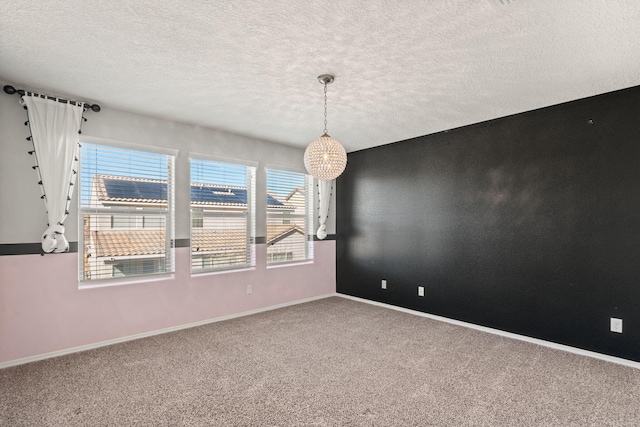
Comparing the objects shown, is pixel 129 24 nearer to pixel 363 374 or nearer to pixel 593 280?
pixel 363 374

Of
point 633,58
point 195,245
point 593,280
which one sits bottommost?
point 593,280

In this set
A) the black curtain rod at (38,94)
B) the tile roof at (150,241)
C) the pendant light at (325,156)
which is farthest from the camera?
the tile roof at (150,241)

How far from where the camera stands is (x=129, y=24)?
196 cm

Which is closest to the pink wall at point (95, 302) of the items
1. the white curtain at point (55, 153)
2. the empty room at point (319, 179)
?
the empty room at point (319, 179)

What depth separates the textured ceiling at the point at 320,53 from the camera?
1.84 meters

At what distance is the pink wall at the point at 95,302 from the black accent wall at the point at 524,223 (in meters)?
2.14

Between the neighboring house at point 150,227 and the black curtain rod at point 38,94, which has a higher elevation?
the black curtain rod at point 38,94

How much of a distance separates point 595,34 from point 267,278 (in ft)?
13.7

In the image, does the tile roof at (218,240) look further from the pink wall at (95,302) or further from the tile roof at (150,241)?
the pink wall at (95,302)

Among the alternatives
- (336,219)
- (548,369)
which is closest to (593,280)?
(548,369)

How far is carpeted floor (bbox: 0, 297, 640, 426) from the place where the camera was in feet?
6.75

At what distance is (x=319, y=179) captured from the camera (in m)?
3.37

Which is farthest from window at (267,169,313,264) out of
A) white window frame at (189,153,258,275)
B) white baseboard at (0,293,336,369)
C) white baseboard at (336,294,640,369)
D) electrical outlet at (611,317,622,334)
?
electrical outlet at (611,317,622,334)

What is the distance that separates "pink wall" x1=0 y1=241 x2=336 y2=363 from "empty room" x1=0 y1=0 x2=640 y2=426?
2 cm
